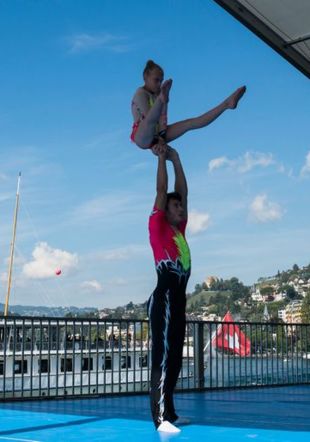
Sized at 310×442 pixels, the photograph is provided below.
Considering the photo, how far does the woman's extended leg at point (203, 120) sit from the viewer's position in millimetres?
3064

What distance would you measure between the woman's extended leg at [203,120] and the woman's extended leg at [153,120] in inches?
3.2

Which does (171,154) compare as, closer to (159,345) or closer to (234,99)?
(234,99)

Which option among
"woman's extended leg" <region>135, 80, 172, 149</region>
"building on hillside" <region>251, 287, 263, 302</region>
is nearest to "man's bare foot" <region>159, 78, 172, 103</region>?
"woman's extended leg" <region>135, 80, 172, 149</region>

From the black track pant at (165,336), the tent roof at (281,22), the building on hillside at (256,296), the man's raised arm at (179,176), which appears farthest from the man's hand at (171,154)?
the building on hillside at (256,296)

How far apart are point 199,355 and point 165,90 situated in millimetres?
4525

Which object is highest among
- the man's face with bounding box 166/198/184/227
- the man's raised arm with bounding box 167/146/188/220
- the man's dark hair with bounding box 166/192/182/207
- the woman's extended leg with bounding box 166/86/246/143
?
the woman's extended leg with bounding box 166/86/246/143

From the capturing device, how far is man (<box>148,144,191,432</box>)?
304 centimetres

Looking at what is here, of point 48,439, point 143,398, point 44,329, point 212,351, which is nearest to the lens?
point 48,439

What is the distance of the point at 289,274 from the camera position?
4381 cm

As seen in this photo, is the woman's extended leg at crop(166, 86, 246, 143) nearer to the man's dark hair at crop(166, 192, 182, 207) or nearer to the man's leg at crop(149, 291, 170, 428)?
the man's dark hair at crop(166, 192, 182, 207)

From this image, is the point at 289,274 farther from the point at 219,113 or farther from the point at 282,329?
the point at 219,113

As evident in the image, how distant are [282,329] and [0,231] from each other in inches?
1633

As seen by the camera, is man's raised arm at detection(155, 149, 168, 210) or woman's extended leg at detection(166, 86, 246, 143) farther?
man's raised arm at detection(155, 149, 168, 210)

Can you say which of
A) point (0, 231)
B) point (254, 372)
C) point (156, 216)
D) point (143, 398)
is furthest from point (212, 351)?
point (0, 231)
